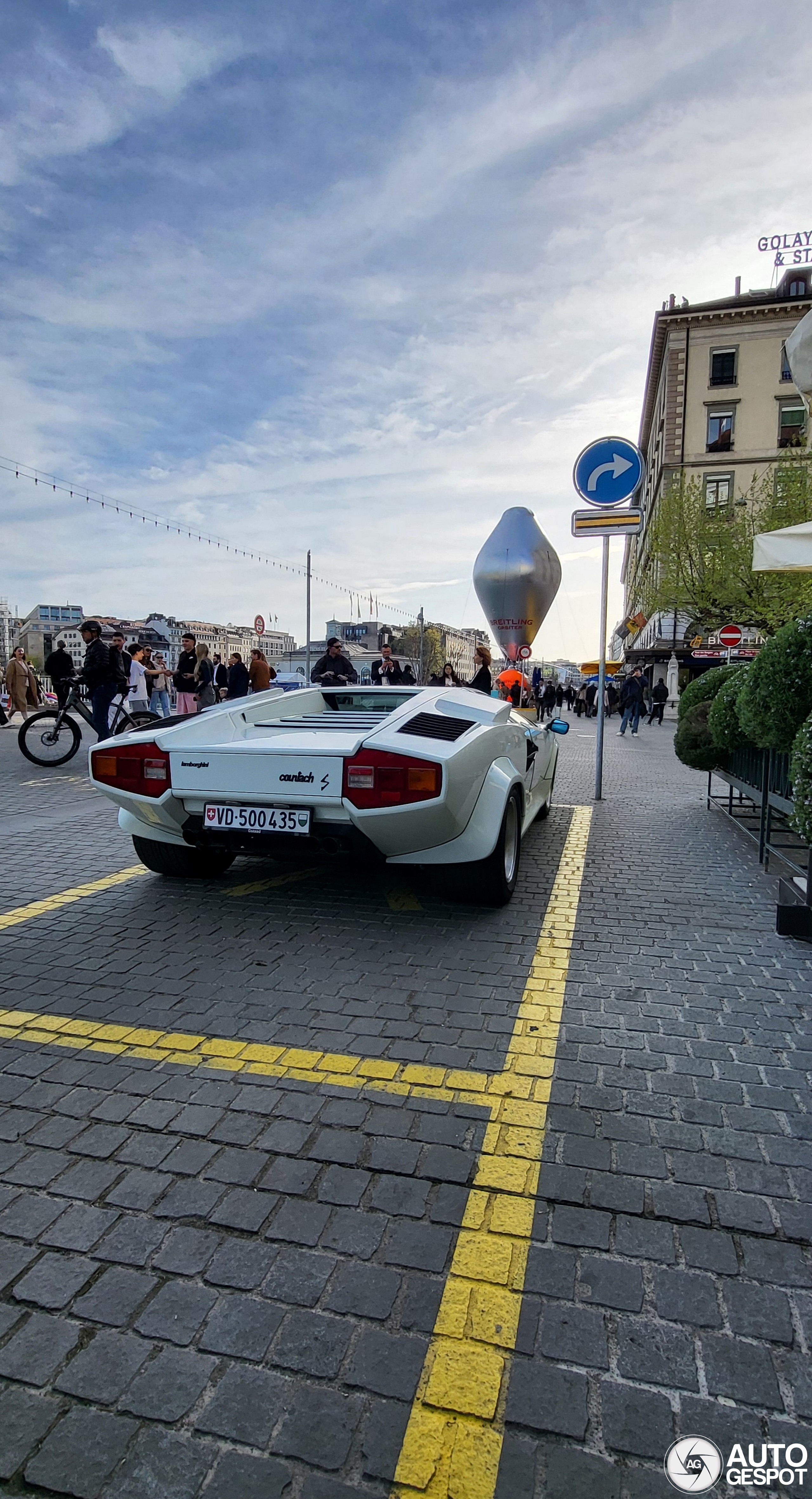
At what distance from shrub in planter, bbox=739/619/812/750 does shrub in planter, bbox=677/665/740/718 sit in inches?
127

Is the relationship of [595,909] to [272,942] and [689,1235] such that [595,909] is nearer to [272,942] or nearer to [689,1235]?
[272,942]

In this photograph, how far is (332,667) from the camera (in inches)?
458

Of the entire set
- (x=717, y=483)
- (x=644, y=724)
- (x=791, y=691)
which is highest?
(x=717, y=483)

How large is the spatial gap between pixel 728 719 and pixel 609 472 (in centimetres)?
282

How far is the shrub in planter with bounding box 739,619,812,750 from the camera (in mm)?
4141

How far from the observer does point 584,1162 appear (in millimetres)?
2062

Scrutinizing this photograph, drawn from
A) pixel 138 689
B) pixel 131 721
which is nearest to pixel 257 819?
pixel 131 721

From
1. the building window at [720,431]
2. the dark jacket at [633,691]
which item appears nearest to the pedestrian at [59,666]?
the dark jacket at [633,691]

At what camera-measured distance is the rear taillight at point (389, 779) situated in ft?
11.3

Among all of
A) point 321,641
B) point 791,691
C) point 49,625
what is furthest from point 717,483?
point 49,625

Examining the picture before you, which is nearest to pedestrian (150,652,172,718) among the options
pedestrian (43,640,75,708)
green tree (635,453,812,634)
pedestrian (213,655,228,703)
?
pedestrian (213,655,228,703)

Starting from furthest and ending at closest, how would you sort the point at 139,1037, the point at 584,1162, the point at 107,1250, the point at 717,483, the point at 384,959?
the point at 717,483 → the point at 384,959 → the point at 139,1037 → the point at 584,1162 → the point at 107,1250

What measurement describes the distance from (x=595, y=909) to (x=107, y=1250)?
3.10 metres

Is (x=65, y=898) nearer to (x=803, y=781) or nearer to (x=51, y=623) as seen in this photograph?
(x=803, y=781)
